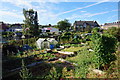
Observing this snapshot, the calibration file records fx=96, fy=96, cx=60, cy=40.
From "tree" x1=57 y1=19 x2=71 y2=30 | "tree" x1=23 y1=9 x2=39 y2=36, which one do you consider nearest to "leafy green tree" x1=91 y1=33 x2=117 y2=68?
"tree" x1=23 y1=9 x2=39 y2=36

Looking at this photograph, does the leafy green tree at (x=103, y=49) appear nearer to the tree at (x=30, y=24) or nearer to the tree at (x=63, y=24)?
the tree at (x=30, y=24)

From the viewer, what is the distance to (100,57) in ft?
23.5

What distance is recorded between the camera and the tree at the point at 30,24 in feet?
96.2

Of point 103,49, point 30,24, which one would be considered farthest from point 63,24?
point 103,49

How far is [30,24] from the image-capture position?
29625mm

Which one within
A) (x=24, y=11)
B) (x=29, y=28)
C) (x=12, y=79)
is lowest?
(x=12, y=79)

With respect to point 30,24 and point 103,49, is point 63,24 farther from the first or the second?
point 103,49

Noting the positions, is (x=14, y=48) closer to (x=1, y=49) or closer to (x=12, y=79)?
(x=1, y=49)

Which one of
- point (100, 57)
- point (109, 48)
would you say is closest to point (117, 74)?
point (100, 57)

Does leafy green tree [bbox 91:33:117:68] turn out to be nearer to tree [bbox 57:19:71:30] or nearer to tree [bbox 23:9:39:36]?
tree [bbox 23:9:39:36]

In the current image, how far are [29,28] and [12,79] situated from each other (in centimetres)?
2371

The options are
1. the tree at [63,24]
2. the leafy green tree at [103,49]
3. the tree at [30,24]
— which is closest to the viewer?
the leafy green tree at [103,49]

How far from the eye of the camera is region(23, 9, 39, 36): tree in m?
29.3

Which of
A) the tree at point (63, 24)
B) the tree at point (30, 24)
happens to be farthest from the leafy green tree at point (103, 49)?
the tree at point (63, 24)
